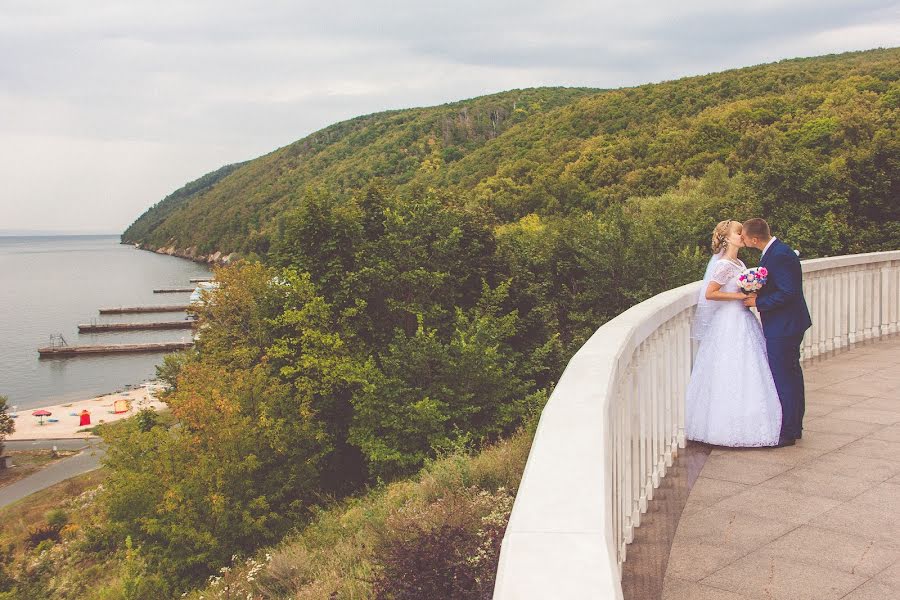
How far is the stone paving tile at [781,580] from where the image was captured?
3188 millimetres

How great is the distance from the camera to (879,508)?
4074 millimetres

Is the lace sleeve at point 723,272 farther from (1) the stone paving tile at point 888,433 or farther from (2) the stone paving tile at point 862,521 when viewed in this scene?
(2) the stone paving tile at point 862,521

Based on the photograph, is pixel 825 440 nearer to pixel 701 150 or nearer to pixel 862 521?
pixel 862 521

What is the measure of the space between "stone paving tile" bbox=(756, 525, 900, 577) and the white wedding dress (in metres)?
1.42

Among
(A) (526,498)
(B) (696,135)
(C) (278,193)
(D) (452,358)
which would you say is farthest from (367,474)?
(C) (278,193)

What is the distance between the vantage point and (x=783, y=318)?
5379 millimetres

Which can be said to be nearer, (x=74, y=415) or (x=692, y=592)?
(x=692, y=592)

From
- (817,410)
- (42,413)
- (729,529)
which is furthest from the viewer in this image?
(42,413)

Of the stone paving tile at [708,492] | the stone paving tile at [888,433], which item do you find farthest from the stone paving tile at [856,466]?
the stone paving tile at [708,492]

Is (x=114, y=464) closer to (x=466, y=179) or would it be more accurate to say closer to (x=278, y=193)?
(x=466, y=179)

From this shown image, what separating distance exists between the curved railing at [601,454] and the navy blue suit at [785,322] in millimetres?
549

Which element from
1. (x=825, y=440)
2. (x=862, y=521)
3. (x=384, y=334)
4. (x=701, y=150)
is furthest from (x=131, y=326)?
(x=862, y=521)

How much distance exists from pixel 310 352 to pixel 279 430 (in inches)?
112

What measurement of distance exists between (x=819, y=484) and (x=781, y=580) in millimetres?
1413
